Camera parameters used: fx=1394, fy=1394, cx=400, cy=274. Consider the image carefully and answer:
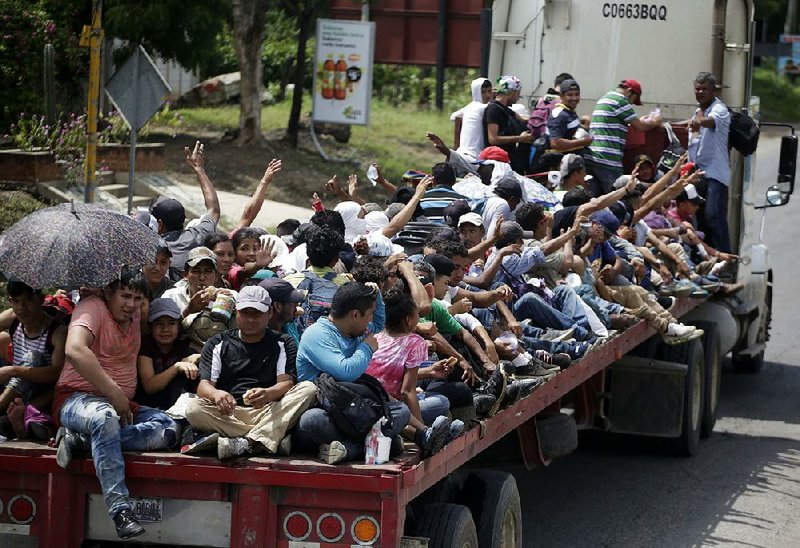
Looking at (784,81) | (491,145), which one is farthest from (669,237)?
(784,81)

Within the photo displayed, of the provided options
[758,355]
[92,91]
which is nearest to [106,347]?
[92,91]

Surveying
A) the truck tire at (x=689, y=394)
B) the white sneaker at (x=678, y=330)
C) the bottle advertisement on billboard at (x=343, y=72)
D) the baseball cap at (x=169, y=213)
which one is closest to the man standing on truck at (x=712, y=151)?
the truck tire at (x=689, y=394)

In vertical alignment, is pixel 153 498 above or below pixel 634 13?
below

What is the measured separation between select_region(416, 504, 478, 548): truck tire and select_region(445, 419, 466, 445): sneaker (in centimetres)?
34

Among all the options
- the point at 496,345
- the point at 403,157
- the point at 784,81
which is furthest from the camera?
the point at 784,81

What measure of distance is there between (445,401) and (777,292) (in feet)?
48.9

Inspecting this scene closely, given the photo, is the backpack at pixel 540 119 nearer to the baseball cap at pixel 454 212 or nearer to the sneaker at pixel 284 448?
the baseball cap at pixel 454 212

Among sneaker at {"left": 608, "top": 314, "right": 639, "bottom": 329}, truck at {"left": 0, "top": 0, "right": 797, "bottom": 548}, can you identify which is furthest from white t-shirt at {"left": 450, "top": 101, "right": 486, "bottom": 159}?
sneaker at {"left": 608, "top": 314, "right": 639, "bottom": 329}

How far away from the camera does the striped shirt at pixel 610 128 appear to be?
13.1 m

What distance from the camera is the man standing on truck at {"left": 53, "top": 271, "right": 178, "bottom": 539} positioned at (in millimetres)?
5852

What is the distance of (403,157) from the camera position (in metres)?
26.2

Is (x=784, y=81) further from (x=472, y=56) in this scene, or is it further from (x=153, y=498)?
(x=153, y=498)

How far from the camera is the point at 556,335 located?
8.92m

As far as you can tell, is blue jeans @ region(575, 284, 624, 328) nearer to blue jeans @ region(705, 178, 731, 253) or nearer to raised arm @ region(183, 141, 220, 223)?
raised arm @ region(183, 141, 220, 223)
